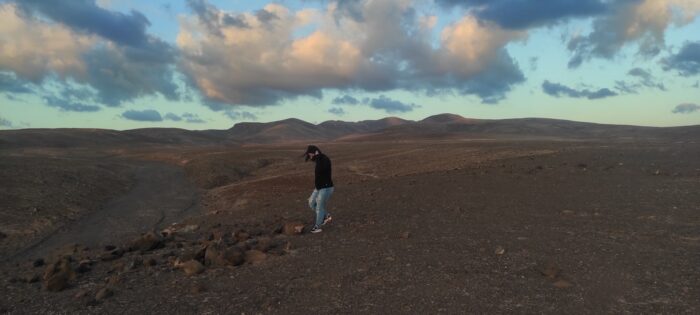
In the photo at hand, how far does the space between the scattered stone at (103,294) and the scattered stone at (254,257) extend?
279 centimetres

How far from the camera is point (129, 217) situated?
82.0 ft

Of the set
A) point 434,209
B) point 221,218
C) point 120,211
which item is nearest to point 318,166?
point 434,209

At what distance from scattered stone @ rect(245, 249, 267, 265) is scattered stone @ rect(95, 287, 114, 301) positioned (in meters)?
2.79

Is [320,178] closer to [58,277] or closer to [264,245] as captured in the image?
[264,245]

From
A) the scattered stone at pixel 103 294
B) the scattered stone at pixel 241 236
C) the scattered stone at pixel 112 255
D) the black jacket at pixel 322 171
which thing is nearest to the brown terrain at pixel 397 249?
the scattered stone at pixel 103 294

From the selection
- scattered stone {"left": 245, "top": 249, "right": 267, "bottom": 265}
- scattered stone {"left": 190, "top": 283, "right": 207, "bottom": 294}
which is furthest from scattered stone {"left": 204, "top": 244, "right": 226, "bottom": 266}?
scattered stone {"left": 190, "top": 283, "right": 207, "bottom": 294}

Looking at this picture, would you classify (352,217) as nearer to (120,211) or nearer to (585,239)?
(585,239)

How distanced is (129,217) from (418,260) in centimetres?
1833

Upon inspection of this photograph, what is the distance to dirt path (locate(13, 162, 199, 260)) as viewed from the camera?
64.3ft

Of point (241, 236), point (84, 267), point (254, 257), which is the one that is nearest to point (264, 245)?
point (254, 257)

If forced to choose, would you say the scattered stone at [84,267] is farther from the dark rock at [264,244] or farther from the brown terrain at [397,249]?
the dark rock at [264,244]

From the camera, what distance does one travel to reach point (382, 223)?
15250 millimetres

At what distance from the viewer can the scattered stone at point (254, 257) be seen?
1123 cm

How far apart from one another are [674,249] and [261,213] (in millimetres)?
13511
